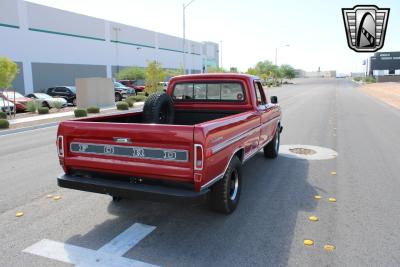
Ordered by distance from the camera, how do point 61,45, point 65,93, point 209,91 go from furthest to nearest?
point 61,45 → point 65,93 → point 209,91

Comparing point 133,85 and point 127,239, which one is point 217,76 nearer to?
point 127,239

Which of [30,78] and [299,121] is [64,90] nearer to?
[30,78]

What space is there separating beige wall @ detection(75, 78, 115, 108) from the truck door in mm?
19203

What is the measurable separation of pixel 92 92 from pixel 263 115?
19878 mm

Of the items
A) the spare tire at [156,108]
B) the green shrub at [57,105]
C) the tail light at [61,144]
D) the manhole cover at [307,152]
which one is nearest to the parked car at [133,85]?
the green shrub at [57,105]

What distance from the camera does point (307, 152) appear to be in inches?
349

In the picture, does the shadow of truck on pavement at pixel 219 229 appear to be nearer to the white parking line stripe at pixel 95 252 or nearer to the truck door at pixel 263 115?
the white parking line stripe at pixel 95 252

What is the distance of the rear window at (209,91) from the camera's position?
641 cm

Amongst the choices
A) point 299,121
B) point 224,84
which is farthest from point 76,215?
point 299,121

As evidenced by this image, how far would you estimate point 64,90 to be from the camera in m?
27.9

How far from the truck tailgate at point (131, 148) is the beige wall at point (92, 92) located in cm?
2055

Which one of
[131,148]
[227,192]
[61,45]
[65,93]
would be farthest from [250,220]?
[61,45]

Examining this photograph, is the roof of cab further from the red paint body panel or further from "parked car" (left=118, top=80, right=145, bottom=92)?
"parked car" (left=118, top=80, right=145, bottom=92)

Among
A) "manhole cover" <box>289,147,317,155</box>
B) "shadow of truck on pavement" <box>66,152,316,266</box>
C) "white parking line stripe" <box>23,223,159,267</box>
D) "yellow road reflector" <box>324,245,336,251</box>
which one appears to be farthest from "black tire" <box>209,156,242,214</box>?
"manhole cover" <box>289,147,317,155</box>
